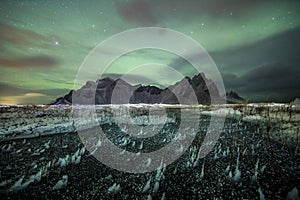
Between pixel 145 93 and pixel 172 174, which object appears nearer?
pixel 172 174

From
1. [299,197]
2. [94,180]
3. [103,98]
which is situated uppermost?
[103,98]

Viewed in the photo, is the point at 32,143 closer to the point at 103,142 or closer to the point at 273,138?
the point at 103,142

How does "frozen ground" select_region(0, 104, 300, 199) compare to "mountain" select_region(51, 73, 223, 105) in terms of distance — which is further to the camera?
"mountain" select_region(51, 73, 223, 105)

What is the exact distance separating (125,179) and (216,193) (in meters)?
2.97

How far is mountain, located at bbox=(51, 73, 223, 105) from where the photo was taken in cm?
14788

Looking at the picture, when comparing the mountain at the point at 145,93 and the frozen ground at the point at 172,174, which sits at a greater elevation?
the mountain at the point at 145,93

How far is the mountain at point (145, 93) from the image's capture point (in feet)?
485

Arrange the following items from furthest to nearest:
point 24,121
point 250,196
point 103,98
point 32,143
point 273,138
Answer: point 103,98, point 24,121, point 32,143, point 273,138, point 250,196

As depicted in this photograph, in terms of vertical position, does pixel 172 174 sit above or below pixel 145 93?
below

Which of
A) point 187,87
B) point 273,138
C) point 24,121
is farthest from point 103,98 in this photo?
point 273,138

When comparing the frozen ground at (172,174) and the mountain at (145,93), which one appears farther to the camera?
the mountain at (145,93)

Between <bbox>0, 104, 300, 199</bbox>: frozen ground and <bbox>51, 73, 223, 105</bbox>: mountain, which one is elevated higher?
<bbox>51, 73, 223, 105</bbox>: mountain

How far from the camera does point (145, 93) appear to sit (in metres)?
182

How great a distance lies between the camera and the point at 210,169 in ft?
19.1
